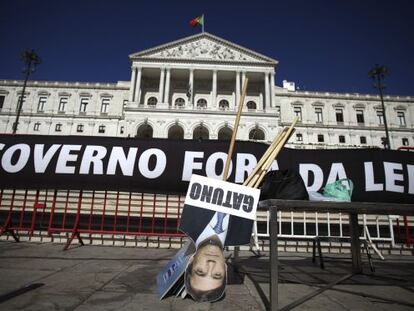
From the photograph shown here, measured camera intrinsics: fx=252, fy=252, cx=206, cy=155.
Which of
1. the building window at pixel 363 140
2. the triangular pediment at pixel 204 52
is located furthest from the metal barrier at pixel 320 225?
the building window at pixel 363 140

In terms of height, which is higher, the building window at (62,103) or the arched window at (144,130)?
the building window at (62,103)

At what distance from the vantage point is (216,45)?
4422 centimetres

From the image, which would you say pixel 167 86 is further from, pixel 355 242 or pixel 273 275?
pixel 273 275

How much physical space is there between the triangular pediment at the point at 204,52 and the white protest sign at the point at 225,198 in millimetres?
43687

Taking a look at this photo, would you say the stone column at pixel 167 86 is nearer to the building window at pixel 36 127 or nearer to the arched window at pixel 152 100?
the arched window at pixel 152 100

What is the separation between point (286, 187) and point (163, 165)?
3270 mm

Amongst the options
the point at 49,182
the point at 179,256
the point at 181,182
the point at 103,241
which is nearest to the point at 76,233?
the point at 103,241

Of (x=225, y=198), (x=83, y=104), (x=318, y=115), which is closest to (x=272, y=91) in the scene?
(x=318, y=115)

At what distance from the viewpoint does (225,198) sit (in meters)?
1.98

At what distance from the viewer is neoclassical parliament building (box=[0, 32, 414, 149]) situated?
1533 inches

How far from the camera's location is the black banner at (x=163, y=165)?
16.0 ft

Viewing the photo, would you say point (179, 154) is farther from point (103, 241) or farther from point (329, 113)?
point (329, 113)

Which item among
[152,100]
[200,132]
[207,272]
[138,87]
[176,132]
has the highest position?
[138,87]

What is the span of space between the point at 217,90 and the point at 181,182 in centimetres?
4276
